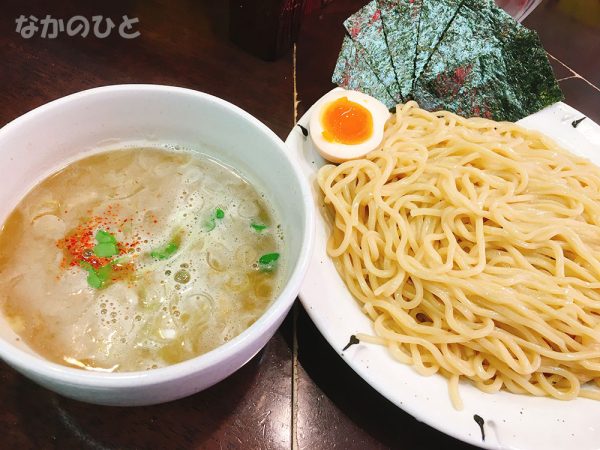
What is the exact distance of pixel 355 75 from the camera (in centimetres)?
208

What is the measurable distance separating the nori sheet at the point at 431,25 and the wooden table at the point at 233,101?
406 millimetres

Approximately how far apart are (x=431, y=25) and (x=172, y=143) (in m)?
1.37

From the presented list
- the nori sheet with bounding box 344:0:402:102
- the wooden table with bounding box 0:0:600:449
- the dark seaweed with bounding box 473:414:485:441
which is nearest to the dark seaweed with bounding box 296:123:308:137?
the wooden table with bounding box 0:0:600:449

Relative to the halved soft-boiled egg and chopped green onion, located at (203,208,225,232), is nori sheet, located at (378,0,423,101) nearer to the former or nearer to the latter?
the halved soft-boiled egg

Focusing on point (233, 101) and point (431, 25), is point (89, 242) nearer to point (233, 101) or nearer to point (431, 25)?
point (233, 101)

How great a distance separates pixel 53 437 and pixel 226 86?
149 cm

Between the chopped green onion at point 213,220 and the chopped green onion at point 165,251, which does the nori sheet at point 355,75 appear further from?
the chopped green onion at point 165,251

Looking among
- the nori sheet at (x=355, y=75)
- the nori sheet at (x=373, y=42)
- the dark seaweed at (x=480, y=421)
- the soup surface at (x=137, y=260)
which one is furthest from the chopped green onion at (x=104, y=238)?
the nori sheet at (x=373, y=42)

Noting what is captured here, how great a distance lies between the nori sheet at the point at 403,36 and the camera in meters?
2.16

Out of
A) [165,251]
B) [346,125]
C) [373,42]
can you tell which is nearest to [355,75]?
[373,42]

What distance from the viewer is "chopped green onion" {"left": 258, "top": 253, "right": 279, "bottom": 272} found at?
122 cm

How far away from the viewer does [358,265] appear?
1.68m

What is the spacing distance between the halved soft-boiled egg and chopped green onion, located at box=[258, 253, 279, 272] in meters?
0.72

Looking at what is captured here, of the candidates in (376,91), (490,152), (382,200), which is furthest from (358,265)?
(376,91)
